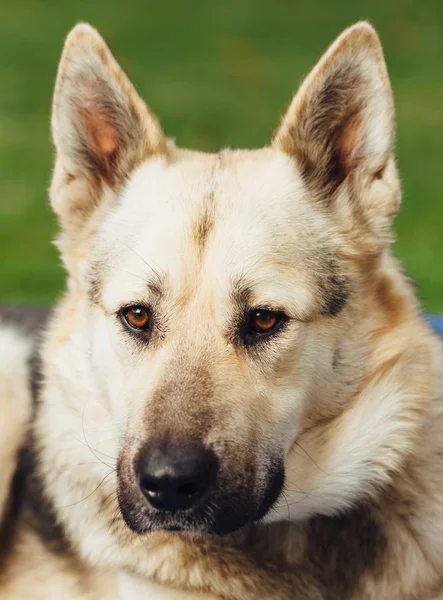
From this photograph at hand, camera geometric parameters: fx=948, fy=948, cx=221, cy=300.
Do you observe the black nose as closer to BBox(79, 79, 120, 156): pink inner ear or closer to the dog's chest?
the dog's chest

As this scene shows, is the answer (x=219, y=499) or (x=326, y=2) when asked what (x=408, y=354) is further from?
(x=326, y=2)

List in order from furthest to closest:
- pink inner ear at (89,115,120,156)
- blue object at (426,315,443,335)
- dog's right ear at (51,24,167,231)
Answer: blue object at (426,315,443,335)
pink inner ear at (89,115,120,156)
dog's right ear at (51,24,167,231)

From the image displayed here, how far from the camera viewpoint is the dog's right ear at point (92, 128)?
401 centimetres

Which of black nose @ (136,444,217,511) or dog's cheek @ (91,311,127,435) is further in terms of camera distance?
dog's cheek @ (91,311,127,435)

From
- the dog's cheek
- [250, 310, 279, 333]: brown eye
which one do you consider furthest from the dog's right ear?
[250, 310, 279, 333]: brown eye

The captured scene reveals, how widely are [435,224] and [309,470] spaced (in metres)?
7.05

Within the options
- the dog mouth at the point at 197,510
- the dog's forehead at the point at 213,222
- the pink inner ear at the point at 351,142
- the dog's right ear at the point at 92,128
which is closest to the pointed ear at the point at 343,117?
the pink inner ear at the point at 351,142

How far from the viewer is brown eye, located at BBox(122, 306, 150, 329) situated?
3832mm

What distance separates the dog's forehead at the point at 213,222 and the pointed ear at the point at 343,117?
0.11m

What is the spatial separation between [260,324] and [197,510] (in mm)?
779

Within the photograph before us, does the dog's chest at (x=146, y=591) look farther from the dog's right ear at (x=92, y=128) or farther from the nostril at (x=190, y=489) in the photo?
the dog's right ear at (x=92, y=128)

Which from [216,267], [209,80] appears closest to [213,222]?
[216,267]

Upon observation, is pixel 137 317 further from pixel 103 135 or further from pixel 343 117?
pixel 343 117

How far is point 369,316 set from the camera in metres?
4.06
